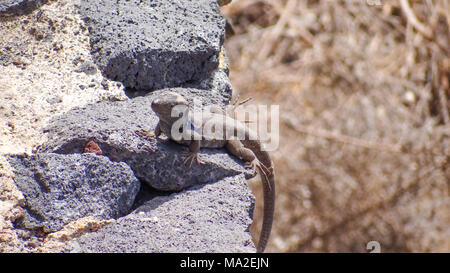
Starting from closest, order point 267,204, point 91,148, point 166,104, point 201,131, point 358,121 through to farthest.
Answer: point 91,148 → point 166,104 → point 201,131 → point 267,204 → point 358,121

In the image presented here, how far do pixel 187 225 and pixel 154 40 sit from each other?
0.97 m

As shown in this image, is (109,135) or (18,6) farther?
(18,6)

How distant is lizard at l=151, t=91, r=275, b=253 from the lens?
7.56ft

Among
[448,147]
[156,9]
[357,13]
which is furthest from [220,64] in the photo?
[357,13]

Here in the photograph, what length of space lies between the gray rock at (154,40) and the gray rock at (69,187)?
578mm

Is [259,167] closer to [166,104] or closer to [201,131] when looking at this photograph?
[201,131]

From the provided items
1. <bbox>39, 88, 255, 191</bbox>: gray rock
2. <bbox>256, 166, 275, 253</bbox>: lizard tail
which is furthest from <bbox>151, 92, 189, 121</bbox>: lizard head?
<bbox>256, 166, 275, 253</bbox>: lizard tail

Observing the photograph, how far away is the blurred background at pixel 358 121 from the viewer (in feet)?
20.3

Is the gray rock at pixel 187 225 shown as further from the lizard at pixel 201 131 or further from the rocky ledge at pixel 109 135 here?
the lizard at pixel 201 131

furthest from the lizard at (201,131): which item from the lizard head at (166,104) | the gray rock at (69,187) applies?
the gray rock at (69,187)

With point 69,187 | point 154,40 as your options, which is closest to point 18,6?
point 154,40

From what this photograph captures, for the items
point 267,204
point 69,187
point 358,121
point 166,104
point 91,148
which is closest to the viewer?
point 69,187

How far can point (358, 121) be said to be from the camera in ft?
21.3
